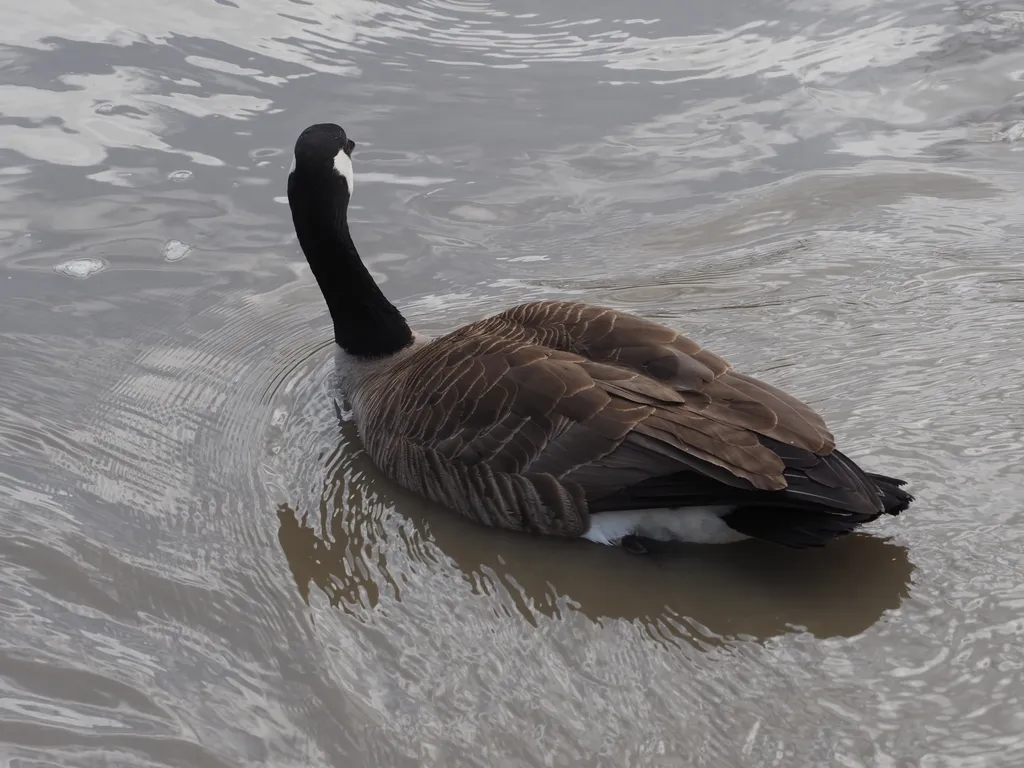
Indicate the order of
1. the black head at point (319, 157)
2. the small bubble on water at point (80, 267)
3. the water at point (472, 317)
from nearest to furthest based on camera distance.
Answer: the water at point (472, 317) → the black head at point (319, 157) → the small bubble on water at point (80, 267)

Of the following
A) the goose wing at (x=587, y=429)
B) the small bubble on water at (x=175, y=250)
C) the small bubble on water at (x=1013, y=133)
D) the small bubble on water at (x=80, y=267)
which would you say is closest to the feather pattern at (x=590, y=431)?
the goose wing at (x=587, y=429)

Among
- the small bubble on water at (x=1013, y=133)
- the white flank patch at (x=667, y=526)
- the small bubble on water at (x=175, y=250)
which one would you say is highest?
the small bubble on water at (x=1013, y=133)

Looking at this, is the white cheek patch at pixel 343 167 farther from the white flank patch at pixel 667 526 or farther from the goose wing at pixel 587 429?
the white flank patch at pixel 667 526

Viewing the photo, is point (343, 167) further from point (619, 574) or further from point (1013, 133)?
point (1013, 133)

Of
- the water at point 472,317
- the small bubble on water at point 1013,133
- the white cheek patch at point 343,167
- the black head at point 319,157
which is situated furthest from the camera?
the small bubble on water at point 1013,133

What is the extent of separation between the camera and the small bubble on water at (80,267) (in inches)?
276

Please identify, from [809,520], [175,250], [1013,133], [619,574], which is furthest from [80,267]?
[1013,133]

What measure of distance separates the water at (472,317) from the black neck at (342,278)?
46 cm

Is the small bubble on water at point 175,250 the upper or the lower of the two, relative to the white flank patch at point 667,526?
upper

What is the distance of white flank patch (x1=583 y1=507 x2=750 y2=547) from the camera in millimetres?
4660

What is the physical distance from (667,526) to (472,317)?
8.08 feet

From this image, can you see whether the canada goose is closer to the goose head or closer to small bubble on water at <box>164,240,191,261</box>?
the goose head

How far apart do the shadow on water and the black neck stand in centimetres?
116

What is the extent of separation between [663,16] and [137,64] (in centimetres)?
452
